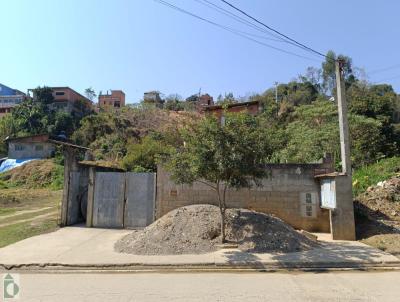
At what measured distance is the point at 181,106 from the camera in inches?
2660

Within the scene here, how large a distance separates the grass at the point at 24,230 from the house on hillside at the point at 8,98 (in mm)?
66832

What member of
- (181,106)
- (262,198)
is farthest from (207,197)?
(181,106)

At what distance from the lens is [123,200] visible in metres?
14.8

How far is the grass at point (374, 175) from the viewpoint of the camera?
1870 centimetres

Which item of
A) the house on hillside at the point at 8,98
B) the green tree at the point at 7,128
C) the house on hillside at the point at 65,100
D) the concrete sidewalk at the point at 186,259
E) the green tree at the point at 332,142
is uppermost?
the house on hillside at the point at 8,98

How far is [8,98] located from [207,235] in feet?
284

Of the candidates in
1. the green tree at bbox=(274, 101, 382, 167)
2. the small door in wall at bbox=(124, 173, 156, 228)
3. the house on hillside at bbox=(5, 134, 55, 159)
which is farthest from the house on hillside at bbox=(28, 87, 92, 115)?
the small door in wall at bbox=(124, 173, 156, 228)

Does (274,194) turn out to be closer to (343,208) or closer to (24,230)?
(343,208)

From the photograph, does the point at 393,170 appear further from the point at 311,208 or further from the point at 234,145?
the point at 234,145

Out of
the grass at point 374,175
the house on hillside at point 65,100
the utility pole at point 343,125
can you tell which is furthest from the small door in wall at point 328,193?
the house on hillside at point 65,100

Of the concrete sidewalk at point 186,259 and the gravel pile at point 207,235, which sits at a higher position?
the gravel pile at point 207,235
